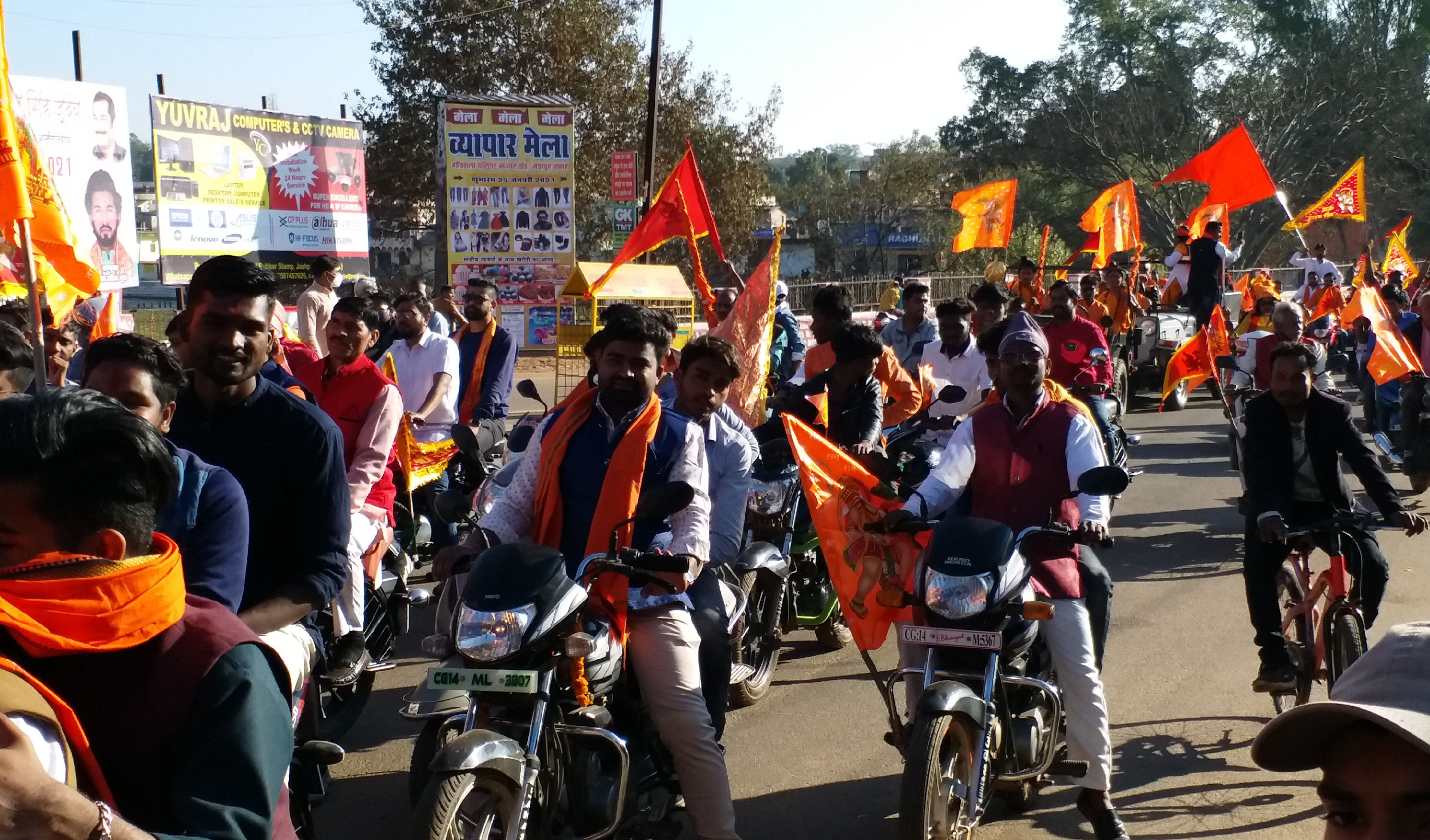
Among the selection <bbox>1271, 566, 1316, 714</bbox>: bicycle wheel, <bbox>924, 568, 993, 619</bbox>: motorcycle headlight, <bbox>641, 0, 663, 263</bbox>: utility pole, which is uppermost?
<bbox>641, 0, 663, 263</bbox>: utility pole

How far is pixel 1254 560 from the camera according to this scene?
6148 mm

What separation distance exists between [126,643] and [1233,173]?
1740 centimetres

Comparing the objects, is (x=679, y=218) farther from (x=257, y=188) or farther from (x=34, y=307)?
(x=257, y=188)

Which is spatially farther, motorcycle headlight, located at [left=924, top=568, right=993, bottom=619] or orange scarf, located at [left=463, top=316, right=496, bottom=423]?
orange scarf, located at [left=463, top=316, right=496, bottom=423]

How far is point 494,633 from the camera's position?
3.96 m

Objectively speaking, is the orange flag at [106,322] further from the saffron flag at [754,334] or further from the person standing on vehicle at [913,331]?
the person standing on vehicle at [913,331]

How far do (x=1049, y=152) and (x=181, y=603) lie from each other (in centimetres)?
5267

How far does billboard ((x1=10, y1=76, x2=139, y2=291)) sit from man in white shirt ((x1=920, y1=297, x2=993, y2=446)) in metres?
8.80

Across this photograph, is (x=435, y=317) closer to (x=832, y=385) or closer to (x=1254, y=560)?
(x=832, y=385)

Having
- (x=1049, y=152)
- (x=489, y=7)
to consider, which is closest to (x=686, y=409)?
(x=489, y=7)

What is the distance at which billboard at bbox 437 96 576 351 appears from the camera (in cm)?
2369

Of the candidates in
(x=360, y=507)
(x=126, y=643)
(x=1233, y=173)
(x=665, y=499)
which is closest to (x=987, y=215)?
(x=1233, y=173)

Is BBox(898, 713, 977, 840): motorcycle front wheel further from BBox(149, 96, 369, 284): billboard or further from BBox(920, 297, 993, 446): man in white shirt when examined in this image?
BBox(149, 96, 369, 284): billboard

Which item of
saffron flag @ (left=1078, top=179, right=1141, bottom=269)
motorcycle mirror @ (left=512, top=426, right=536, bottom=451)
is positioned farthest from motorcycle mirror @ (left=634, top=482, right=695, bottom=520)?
saffron flag @ (left=1078, top=179, right=1141, bottom=269)
